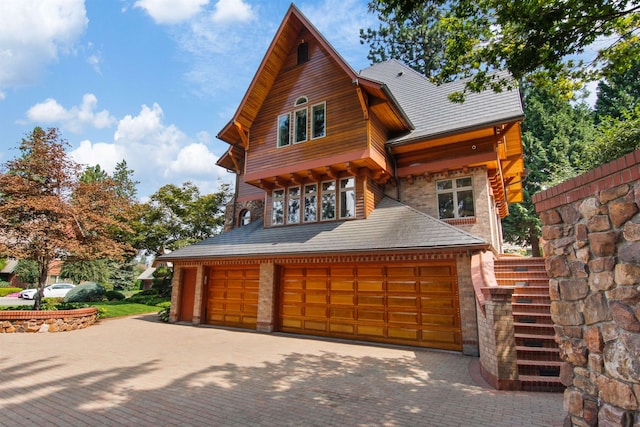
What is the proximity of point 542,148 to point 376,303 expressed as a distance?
68.5 ft

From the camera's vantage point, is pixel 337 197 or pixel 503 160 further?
pixel 503 160

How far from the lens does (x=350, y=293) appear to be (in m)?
10.5

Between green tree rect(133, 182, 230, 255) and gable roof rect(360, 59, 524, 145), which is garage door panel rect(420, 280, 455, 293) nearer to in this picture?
gable roof rect(360, 59, 524, 145)

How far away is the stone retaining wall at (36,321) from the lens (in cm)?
1138

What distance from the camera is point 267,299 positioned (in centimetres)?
1188

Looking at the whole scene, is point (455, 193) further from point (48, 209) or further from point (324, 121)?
point (48, 209)

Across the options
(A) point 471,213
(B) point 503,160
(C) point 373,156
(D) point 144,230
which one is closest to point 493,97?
(B) point 503,160

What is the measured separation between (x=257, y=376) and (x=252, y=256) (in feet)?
19.6

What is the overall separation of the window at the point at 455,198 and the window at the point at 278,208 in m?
6.47

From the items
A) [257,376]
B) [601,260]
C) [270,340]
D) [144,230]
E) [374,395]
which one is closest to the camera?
[601,260]

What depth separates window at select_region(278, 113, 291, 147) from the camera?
13695 millimetres

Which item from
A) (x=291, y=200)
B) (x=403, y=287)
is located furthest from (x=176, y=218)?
(x=403, y=287)

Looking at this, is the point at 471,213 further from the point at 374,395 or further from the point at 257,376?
the point at 257,376

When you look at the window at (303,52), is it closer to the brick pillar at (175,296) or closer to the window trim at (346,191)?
the window trim at (346,191)
